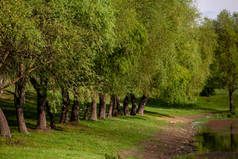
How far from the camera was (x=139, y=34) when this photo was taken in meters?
28.3

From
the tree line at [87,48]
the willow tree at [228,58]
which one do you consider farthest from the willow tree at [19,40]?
the willow tree at [228,58]

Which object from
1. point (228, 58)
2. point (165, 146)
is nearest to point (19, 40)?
point (165, 146)

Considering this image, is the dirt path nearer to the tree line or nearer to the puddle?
the puddle

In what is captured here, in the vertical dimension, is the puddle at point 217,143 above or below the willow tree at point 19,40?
below

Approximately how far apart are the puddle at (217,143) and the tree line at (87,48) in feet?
24.1

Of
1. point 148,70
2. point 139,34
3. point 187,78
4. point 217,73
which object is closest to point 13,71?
point 139,34

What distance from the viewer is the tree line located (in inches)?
722

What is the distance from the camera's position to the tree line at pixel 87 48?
722 inches

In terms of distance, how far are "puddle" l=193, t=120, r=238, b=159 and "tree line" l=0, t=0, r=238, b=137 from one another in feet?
24.1

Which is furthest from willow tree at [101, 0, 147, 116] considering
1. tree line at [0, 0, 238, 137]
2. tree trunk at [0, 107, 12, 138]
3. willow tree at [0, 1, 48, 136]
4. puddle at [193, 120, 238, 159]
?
tree trunk at [0, 107, 12, 138]

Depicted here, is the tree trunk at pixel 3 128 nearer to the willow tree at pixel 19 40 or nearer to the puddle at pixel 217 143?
the willow tree at pixel 19 40

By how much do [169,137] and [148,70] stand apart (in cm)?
663

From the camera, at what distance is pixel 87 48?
2062cm

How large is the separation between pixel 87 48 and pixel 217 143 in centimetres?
1734
